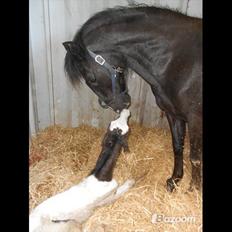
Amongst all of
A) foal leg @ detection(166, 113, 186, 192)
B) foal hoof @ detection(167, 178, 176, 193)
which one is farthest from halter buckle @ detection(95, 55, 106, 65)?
foal hoof @ detection(167, 178, 176, 193)

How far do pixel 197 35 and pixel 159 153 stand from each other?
736 mm

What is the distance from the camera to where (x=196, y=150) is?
158cm

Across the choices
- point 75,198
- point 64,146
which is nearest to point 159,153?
point 64,146

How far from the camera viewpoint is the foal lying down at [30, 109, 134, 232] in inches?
55.0

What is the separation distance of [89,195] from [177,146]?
1.65 ft

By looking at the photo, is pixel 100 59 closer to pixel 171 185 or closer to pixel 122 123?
pixel 122 123

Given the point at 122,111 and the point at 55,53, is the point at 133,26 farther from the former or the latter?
the point at 55,53

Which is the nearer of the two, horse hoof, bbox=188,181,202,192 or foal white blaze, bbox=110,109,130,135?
horse hoof, bbox=188,181,202,192

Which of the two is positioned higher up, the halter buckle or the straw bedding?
the halter buckle

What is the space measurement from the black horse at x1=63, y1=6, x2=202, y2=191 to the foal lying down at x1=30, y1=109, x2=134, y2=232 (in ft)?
0.81

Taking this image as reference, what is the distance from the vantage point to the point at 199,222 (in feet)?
4.58

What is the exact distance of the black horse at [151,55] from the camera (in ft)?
4.90

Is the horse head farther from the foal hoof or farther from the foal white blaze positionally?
the foal hoof

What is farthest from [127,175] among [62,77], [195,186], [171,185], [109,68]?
[62,77]
